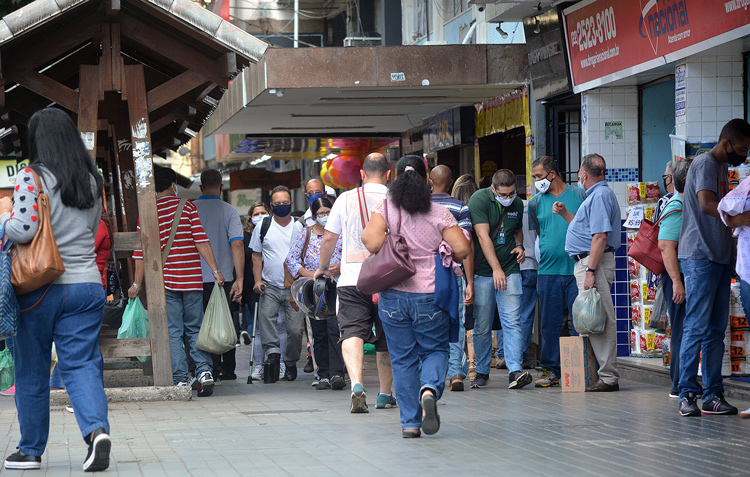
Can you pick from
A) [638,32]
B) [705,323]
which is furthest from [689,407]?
[638,32]

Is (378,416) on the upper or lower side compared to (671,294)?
lower

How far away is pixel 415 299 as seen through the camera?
22.6 feet

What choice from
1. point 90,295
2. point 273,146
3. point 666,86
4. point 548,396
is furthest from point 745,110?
point 273,146

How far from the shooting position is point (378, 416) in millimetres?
7926

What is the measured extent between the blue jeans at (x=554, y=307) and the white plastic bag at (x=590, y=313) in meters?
0.57

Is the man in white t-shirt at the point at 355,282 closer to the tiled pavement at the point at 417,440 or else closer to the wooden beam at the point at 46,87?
the tiled pavement at the point at 417,440

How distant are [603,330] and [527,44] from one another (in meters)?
5.07

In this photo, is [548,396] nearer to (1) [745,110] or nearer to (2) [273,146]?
(1) [745,110]

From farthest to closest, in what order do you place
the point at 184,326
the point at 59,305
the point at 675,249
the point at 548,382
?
the point at 184,326
the point at 548,382
the point at 675,249
the point at 59,305

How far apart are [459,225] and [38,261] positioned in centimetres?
429

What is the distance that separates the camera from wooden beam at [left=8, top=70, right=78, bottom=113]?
9445mm

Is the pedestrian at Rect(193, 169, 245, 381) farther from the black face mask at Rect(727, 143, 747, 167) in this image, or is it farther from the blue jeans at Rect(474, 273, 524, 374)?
the black face mask at Rect(727, 143, 747, 167)

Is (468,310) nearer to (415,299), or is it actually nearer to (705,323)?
(705,323)

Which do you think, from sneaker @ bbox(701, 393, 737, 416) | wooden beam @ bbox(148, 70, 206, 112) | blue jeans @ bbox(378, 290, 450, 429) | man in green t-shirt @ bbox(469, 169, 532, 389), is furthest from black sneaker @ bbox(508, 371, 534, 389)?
wooden beam @ bbox(148, 70, 206, 112)
